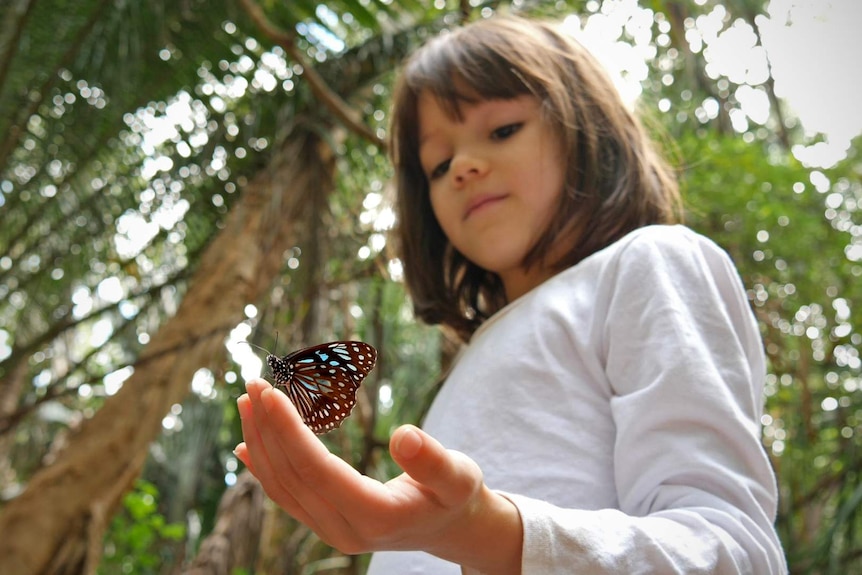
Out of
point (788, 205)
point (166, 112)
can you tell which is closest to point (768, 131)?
point (788, 205)

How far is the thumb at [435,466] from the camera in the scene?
0.30m

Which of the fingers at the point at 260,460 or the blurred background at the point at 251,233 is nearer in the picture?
the fingers at the point at 260,460

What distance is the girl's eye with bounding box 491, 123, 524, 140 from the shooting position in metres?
0.74

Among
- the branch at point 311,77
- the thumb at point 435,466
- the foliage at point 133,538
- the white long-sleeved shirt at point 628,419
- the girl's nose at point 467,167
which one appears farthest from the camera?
the foliage at point 133,538

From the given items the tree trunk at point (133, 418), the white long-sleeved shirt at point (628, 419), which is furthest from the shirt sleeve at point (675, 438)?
the tree trunk at point (133, 418)

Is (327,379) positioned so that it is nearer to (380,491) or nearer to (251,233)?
(380,491)

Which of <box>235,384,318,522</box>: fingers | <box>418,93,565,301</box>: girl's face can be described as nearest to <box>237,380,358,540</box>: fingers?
<box>235,384,318,522</box>: fingers

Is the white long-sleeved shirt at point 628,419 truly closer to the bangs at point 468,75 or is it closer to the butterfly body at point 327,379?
the butterfly body at point 327,379

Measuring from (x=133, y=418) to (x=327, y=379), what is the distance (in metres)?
0.81

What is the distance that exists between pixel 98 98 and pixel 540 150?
1.34 m

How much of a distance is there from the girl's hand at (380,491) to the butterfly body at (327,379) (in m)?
0.04

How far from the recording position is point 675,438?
47 cm

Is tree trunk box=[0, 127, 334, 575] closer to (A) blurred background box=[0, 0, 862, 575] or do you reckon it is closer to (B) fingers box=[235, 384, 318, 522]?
(A) blurred background box=[0, 0, 862, 575]

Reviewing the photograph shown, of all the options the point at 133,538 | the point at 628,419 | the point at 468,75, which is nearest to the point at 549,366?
the point at 628,419
